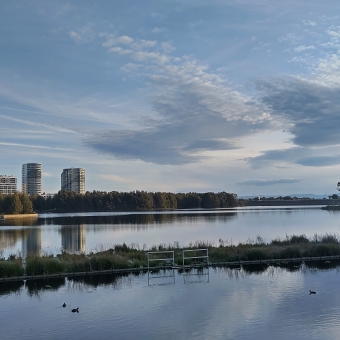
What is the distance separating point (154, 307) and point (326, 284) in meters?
6.60

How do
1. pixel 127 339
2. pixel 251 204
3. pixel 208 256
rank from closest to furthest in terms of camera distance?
pixel 127 339 → pixel 208 256 → pixel 251 204

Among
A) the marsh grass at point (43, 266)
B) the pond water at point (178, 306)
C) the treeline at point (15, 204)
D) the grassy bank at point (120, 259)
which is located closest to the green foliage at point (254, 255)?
the grassy bank at point (120, 259)

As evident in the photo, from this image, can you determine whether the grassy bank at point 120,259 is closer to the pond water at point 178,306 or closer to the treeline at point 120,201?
the pond water at point 178,306

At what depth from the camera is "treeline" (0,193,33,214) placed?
102m

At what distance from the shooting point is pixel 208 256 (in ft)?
68.9

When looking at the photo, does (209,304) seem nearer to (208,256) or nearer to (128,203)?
(208,256)

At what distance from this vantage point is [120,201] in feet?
451

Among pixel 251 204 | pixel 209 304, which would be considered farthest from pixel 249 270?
pixel 251 204

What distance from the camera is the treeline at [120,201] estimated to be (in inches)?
5207


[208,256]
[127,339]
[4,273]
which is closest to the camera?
[127,339]

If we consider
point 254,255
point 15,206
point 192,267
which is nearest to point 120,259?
point 192,267

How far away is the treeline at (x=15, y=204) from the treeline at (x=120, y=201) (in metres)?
25.4

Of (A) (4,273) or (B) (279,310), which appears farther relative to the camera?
(A) (4,273)

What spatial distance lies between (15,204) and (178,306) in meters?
96.0
